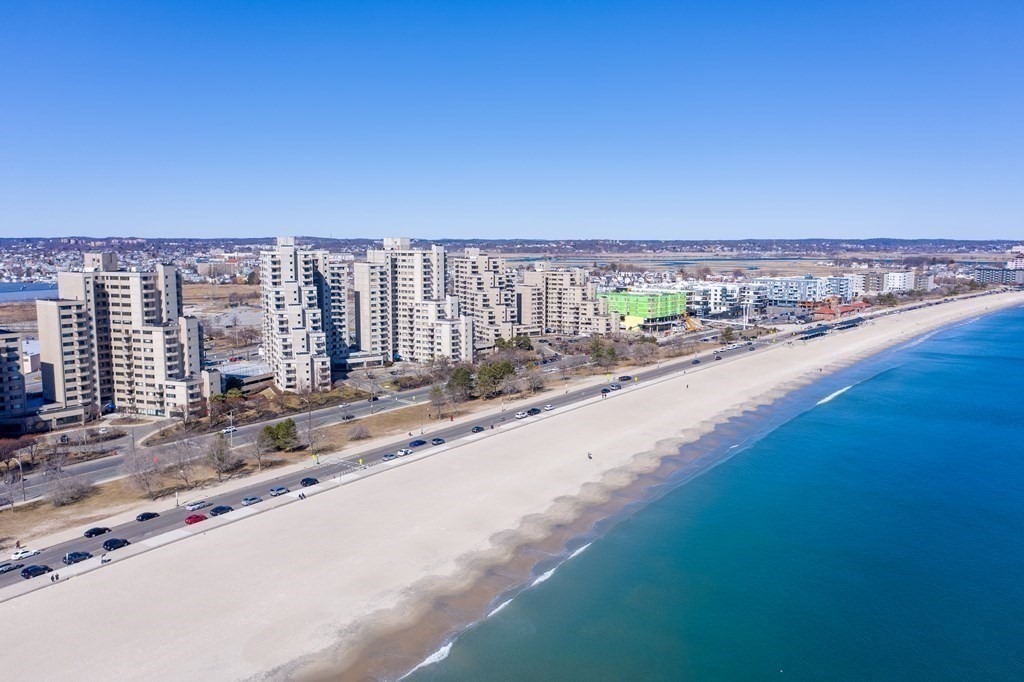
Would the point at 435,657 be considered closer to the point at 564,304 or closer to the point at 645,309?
the point at 564,304

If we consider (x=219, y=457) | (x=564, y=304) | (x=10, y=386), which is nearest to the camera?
(x=219, y=457)

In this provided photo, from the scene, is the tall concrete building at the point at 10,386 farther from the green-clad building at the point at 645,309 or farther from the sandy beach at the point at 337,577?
the green-clad building at the point at 645,309

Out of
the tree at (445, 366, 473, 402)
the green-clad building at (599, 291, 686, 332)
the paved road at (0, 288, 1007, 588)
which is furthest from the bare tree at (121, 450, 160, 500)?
the green-clad building at (599, 291, 686, 332)

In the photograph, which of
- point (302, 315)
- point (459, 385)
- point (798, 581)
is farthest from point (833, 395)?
point (302, 315)

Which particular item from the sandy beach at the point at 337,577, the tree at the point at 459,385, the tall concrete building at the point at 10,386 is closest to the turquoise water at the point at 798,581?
the sandy beach at the point at 337,577

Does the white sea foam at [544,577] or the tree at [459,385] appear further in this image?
the tree at [459,385]

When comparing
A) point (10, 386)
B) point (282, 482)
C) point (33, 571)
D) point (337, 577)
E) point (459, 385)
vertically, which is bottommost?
point (337, 577)
